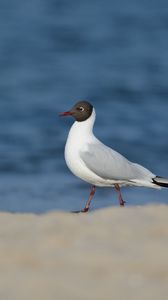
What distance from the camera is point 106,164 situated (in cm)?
1037

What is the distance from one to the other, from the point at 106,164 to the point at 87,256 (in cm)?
312

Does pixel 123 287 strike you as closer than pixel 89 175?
Yes

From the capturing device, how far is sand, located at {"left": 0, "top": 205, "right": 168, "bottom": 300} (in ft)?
21.9

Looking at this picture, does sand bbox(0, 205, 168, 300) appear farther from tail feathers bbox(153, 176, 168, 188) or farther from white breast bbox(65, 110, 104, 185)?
tail feathers bbox(153, 176, 168, 188)

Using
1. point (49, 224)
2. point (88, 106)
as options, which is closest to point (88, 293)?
point (49, 224)

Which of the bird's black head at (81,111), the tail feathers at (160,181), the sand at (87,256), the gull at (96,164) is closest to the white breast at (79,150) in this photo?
the gull at (96,164)

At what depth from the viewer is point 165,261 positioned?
285 inches

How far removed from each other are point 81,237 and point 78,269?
0.73 metres

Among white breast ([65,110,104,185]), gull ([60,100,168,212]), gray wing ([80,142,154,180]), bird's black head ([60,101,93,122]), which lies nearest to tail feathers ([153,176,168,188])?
gull ([60,100,168,212])

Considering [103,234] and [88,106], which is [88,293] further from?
[88,106]

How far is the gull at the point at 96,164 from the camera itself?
1026cm

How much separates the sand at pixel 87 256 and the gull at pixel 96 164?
160 cm

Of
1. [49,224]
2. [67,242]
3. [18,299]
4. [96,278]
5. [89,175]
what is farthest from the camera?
[89,175]

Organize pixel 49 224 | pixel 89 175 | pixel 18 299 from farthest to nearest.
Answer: pixel 89 175 < pixel 49 224 < pixel 18 299
